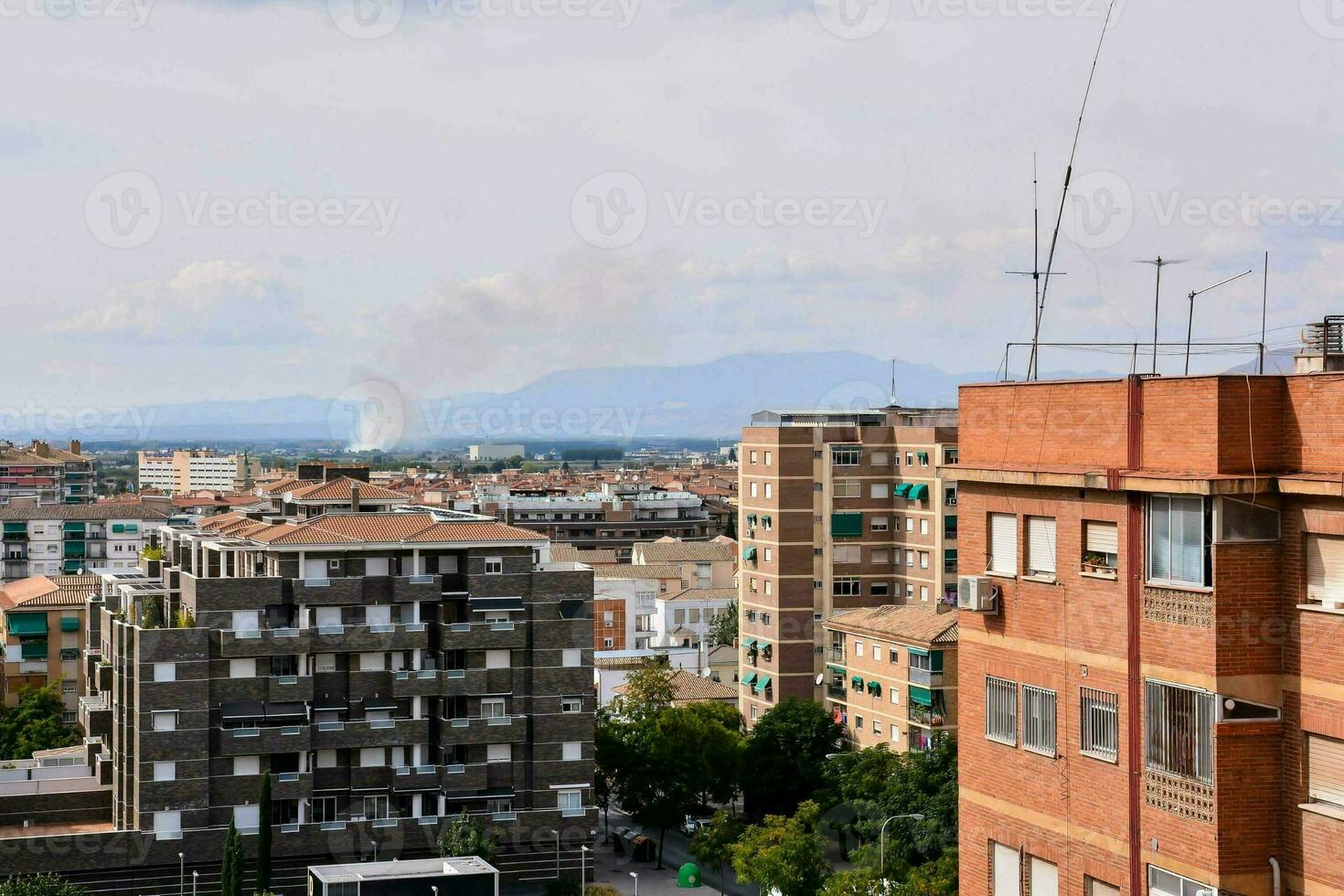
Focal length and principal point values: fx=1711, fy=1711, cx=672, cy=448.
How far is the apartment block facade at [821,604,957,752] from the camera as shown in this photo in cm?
5359

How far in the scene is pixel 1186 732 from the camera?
421 inches

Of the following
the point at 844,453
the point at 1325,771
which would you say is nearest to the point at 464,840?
the point at 844,453

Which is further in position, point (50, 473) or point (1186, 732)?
point (50, 473)

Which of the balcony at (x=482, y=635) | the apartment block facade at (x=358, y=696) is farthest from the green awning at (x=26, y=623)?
the balcony at (x=482, y=635)

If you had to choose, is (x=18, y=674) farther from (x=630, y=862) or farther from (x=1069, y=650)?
(x=1069, y=650)

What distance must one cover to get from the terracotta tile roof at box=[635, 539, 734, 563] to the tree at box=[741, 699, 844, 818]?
49.4 meters

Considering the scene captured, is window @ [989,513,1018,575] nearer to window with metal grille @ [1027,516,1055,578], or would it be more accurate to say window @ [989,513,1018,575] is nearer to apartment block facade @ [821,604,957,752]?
window with metal grille @ [1027,516,1055,578]

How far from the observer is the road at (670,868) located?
2101 inches

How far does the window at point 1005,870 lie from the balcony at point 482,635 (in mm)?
36126

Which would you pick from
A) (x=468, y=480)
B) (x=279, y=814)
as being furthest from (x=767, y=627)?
(x=468, y=480)

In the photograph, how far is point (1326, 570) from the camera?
1032 centimetres

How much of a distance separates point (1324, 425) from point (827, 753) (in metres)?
48.8

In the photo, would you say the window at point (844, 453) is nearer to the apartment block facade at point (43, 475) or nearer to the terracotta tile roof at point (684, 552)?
the terracotta tile roof at point (684, 552)

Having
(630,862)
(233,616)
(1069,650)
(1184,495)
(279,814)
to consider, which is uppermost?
(1184,495)
